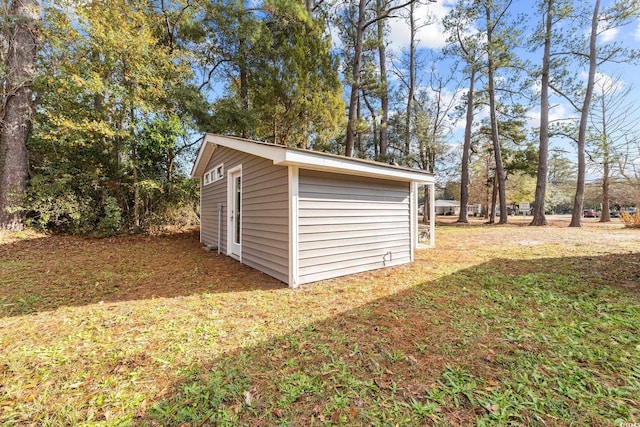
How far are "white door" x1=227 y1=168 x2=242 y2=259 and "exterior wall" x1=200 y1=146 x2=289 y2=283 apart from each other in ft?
0.87

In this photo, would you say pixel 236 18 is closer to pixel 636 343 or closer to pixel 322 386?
pixel 322 386

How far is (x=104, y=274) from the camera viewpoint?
493 cm

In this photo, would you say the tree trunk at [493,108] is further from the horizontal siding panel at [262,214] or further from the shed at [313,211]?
the horizontal siding panel at [262,214]

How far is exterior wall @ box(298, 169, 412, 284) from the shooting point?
4234mm

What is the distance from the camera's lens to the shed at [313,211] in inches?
162

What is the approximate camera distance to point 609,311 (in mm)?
3031

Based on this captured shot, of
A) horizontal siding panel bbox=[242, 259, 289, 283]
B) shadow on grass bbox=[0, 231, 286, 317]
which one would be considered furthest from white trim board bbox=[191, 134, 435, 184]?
shadow on grass bbox=[0, 231, 286, 317]

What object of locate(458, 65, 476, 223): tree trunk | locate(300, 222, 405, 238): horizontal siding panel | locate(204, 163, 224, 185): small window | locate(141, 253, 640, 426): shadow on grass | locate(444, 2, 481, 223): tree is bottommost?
locate(141, 253, 640, 426): shadow on grass

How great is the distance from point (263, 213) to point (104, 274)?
330 centimetres

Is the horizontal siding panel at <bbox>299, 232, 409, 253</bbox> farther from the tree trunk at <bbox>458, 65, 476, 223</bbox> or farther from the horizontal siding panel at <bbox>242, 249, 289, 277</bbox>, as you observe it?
the tree trunk at <bbox>458, 65, 476, 223</bbox>

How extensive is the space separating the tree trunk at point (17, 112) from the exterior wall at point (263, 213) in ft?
22.1

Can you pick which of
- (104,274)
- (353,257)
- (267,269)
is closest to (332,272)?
(353,257)

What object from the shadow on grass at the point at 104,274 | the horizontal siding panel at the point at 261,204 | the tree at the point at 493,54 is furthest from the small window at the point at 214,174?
the tree at the point at 493,54

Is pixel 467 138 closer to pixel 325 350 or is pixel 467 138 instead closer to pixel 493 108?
pixel 493 108
